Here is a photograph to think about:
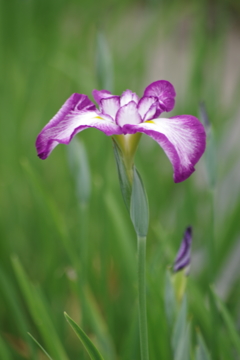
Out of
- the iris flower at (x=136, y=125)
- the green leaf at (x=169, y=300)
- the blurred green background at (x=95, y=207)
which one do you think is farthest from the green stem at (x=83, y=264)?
the iris flower at (x=136, y=125)

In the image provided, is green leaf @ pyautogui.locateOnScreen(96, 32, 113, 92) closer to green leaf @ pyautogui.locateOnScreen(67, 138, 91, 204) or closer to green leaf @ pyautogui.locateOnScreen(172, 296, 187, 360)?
green leaf @ pyautogui.locateOnScreen(67, 138, 91, 204)

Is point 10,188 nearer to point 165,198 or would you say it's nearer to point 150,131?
point 165,198

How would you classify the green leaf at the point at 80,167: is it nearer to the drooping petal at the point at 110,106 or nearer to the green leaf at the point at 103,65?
the green leaf at the point at 103,65

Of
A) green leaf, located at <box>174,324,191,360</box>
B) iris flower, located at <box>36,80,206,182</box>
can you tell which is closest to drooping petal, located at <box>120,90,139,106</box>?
iris flower, located at <box>36,80,206,182</box>

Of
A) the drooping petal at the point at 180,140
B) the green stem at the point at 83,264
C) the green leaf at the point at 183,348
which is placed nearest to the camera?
the drooping petal at the point at 180,140

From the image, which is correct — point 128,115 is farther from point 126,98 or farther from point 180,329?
point 180,329

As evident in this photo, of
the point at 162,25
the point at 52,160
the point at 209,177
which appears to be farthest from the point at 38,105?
the point at 209,177
